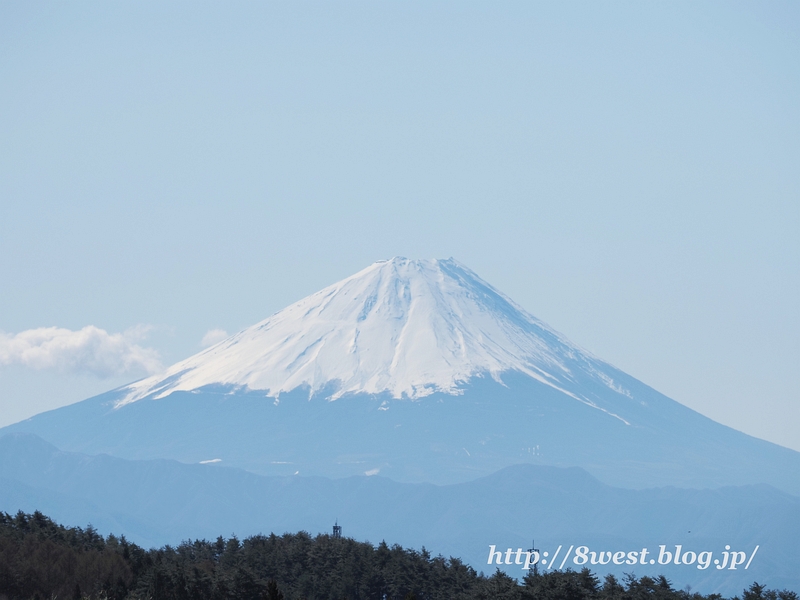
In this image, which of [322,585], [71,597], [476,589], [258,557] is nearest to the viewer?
[71,597]

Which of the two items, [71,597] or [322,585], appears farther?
[322,585]

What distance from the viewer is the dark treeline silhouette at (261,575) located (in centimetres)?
5947

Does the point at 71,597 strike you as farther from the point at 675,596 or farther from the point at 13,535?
the point at 675,596

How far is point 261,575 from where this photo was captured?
7325 centimetres

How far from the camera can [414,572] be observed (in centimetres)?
7075

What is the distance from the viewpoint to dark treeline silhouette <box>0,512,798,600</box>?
195 feet

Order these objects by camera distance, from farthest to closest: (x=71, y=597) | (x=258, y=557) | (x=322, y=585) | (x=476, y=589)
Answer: (x=258, y=557)
(x=322, y=585)
(x=476, y=589)
(x=71, y=597)

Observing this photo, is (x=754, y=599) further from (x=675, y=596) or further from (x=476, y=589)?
(x=476, y=589)

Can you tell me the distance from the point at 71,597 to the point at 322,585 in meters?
16.1

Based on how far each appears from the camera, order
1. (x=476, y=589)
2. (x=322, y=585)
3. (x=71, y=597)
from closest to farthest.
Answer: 1. (x=71, y=597)
2. (x=476, y=589)
3. (x=322, y=585)

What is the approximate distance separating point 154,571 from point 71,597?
18.6 feet

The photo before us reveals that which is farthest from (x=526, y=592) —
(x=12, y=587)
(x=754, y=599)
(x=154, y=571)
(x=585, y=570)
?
(x=12, y=587)

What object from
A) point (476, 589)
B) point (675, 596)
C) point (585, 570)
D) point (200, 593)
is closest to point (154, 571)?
point (200, 593)

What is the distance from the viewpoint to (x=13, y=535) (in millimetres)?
71750
